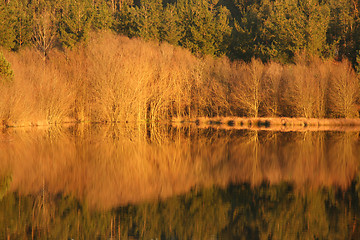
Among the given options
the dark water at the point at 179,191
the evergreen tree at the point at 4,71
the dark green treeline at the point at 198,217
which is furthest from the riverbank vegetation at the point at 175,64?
the dark green treeline at the point at 198,217

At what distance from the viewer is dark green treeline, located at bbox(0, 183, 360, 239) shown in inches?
465

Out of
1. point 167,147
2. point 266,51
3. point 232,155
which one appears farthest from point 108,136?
point 266,51

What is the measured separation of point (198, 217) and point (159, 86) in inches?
1556

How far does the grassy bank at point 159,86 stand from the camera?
48.4 metres

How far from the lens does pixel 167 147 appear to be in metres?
29.6

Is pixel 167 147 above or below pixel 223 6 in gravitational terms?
below

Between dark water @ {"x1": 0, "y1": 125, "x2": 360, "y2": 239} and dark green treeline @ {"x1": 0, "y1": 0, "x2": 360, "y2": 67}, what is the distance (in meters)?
32.7

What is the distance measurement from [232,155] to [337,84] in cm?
2819

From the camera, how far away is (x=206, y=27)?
67000 millimetres

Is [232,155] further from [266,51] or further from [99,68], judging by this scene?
[266,51]

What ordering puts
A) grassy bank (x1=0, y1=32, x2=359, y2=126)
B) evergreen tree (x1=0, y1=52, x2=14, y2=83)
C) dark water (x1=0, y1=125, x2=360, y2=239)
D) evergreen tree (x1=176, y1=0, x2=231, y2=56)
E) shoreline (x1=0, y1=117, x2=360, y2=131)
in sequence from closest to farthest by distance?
dark water (x1=0, y1=125, x2=360, y2=239), evergreen tree (x1=0, y1=52, x2=14, y2=83), shoreline (x1=0, y1=117, x2=360, y2=131), grassy bank (x1=0, y1=32, x2=359, y2=126), evergreen tree (x1=176, y1=0, x2=231, y2=56)

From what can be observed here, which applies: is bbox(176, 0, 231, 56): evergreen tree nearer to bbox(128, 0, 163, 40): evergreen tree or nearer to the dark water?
bbox(128, 0, 163, 40): evergreen tree

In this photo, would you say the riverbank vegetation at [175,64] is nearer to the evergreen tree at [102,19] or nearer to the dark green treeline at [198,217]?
the evergreen tree at [102,19]

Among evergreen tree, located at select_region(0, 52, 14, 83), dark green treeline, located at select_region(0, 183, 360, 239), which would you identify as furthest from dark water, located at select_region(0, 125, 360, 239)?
evergreen tree, located at select_region(0, 52, 14, 83)
